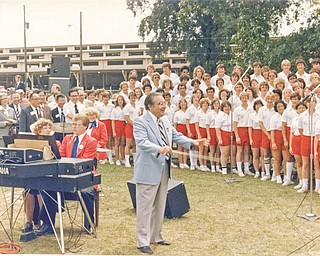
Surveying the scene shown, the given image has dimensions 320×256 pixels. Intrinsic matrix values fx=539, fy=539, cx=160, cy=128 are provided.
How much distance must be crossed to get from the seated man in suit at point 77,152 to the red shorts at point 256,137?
364 centimetres

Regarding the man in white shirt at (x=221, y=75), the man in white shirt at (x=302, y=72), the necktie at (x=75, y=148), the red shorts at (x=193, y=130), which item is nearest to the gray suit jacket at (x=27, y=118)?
the necktie at (x=75, y=148)

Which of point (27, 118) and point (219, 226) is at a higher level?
point (27, 118)

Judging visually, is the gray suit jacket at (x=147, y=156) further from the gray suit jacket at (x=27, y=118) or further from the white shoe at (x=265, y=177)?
the white shoe at (x=265, y=177)

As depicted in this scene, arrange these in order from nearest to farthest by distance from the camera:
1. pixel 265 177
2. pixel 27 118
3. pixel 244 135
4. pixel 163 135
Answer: pixel 163 135, pixel 27 118, pixel 265 177, pixel 244 135

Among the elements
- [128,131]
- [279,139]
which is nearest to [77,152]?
[279,139]

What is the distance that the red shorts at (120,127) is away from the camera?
9.45 metres

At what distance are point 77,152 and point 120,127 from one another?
457 cm

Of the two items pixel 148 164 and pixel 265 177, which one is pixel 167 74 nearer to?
pixel 265 177

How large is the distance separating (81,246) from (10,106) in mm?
5048

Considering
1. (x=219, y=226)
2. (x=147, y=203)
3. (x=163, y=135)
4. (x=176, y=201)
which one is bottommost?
(x=219, y=226)

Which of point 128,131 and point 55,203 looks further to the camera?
point 128,131

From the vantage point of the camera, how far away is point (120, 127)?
9492mm

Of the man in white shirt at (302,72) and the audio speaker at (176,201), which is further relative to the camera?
the man in white shirt at (302,72)

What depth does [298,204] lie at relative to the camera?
6.26 meters
